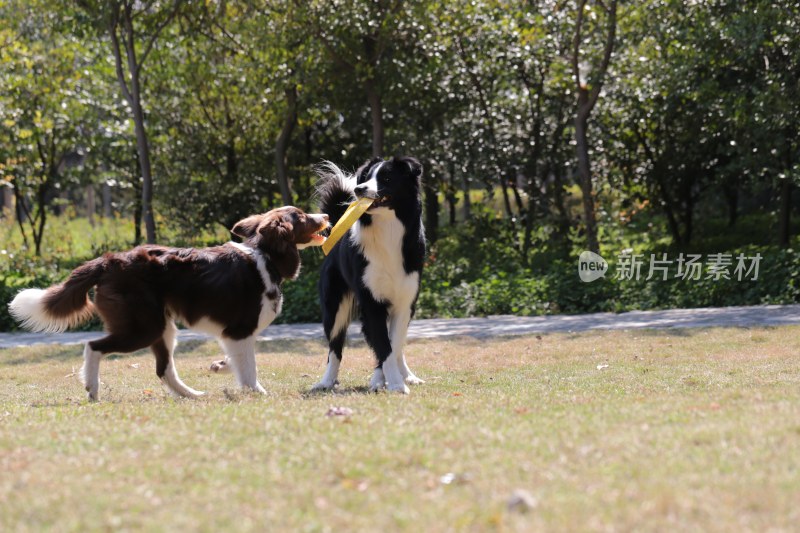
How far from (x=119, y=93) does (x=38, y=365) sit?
12483mm

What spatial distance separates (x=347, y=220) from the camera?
27.2 feet

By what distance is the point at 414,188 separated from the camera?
818cm

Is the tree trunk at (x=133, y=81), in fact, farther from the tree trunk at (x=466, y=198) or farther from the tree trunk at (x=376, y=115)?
the tree trunk at (x=466, y=198)

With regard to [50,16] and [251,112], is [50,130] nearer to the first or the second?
[50,16]

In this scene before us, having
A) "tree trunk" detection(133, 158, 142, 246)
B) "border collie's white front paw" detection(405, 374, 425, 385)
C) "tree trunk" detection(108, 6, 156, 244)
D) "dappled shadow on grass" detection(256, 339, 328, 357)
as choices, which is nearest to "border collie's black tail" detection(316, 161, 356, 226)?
"border collie's white front paw" detection(405, 374, 425, 385)

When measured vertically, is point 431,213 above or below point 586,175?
below

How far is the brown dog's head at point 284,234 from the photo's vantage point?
822 centimetres

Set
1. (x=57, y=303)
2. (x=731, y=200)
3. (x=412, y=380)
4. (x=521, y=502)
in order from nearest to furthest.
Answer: (x=521, y=502), (x=57, y=303), (x=412, y=380), (x=731, y=200)

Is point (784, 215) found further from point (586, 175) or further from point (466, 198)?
point (466, 198)

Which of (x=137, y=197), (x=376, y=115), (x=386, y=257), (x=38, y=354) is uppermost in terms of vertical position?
(x=376, y=115)

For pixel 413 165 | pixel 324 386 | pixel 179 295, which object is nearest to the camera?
pixel 179 295

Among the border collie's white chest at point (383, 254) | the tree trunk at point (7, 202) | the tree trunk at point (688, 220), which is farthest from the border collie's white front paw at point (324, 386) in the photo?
the tree trunk at point (7, 202)

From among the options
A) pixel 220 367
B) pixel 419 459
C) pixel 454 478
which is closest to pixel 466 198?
pixel 220 367

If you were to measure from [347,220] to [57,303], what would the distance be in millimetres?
2513
